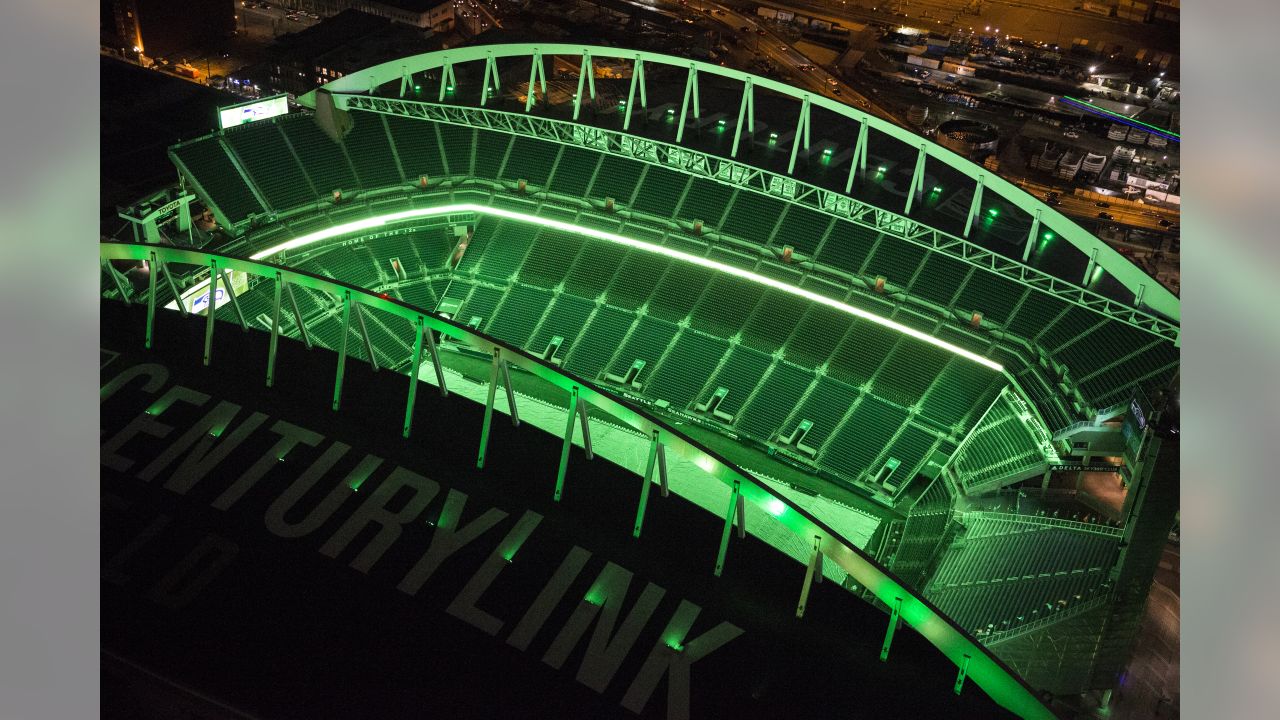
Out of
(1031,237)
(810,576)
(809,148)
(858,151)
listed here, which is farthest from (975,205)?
(810,576)

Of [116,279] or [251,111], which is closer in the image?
[116,279]

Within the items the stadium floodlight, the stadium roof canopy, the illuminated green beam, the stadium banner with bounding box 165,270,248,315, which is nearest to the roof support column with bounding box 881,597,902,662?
the stadium roof canopy

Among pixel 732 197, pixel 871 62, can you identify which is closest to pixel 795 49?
pixel 871 62

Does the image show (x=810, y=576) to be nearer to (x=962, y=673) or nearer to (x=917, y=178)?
(x=962, y=673)

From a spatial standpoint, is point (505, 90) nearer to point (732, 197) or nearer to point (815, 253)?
point (732, 197)

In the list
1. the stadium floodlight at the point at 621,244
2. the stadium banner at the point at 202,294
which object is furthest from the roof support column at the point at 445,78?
the stadium banner at the point at 202,294

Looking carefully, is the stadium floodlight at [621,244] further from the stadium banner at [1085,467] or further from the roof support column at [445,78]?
the roof support column at [445,78]
